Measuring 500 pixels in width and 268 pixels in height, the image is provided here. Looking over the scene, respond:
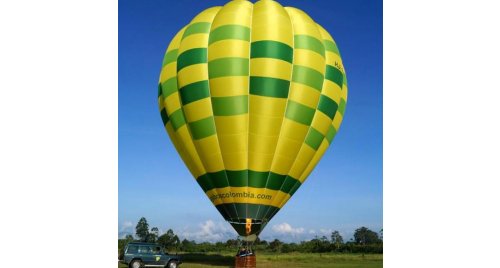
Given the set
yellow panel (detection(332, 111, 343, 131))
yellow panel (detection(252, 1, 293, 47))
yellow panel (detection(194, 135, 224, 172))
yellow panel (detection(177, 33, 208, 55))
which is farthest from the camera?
yellow panel (detection(332, 111, 343, 131))

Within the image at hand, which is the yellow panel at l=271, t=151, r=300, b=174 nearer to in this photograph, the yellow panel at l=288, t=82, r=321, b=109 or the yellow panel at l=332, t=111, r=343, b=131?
the yellow panel at l=288, t=82, r=321, b=109

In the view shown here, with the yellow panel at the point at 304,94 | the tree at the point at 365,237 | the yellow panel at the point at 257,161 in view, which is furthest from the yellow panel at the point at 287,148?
the tree at the point at 365,237

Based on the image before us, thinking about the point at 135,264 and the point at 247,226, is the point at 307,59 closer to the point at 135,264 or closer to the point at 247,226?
the point at 247,226

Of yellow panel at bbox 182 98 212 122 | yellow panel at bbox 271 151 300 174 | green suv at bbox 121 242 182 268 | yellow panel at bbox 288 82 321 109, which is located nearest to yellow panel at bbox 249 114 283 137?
yellow panel at bbox 271 151 300 174

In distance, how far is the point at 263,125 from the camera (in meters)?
15.4

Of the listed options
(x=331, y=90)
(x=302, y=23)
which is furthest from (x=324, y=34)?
(x=331, y=90)

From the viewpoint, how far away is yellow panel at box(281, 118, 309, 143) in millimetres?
15695

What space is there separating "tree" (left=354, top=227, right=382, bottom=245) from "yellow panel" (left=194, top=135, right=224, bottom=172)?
84.1 feet

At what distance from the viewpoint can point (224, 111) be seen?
15531 millimetres

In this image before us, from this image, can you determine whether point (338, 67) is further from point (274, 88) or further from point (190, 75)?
point (190, 75)

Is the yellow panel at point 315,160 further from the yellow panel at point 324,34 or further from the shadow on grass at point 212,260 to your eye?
the shadow on grass at point 212,260

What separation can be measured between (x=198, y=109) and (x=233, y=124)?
142 centimetres

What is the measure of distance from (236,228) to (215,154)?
254cm

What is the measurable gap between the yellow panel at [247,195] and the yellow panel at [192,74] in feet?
12.5
